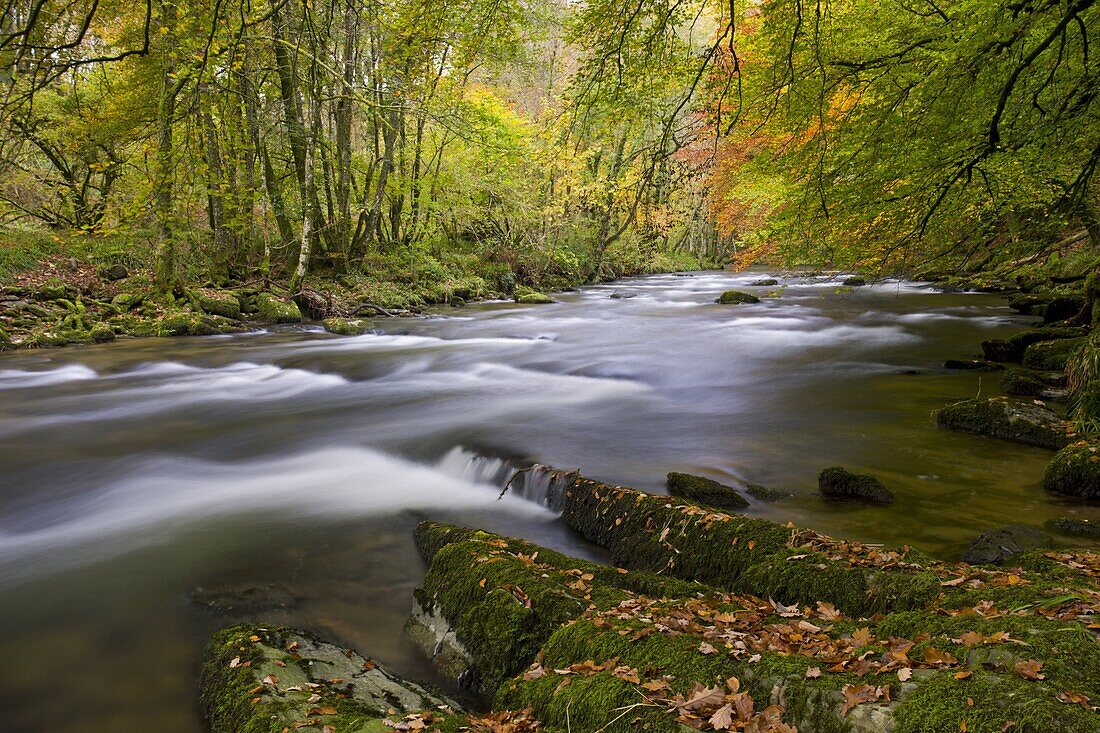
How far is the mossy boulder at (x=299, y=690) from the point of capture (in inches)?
92.5

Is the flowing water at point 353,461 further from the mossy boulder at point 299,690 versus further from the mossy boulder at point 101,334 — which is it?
the mossy boulder at point 101,334

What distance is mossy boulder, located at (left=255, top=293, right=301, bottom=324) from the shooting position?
52.6ft

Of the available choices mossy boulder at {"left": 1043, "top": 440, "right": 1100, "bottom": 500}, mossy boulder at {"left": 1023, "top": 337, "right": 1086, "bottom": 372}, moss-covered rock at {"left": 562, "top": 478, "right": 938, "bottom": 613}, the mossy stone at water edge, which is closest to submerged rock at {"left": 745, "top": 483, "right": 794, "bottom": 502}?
moss-covered rock at {"left": 562, "top": 478, "right": 938, "bottom": 613}

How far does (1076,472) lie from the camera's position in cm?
500

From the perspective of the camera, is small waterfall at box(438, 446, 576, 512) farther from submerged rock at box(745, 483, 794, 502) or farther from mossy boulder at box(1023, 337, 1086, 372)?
mossy boulder at box(1023, 337, 1086, 372)

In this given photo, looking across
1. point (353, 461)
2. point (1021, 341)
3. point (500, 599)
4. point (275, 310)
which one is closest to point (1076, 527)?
point (500, 599)

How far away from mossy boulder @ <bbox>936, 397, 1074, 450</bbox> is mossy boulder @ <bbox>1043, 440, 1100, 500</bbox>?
0.87 meters

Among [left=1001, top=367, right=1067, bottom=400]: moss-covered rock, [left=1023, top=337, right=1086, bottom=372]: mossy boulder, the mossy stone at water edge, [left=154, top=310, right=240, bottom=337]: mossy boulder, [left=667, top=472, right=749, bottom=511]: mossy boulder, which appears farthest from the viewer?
[left=154, top=310, right=240, bottom=337]: mossy boulder

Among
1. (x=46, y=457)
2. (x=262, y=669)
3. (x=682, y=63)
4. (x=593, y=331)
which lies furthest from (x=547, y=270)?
(x=262, y=669)

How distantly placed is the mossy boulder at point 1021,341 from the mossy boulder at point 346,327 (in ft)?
41.3

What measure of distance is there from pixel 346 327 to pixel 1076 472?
13.6 meters

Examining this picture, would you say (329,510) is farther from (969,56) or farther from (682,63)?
(969,56)

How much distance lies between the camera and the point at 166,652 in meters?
3.63

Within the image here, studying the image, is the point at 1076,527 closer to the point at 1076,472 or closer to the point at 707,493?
the point at 1076,472
